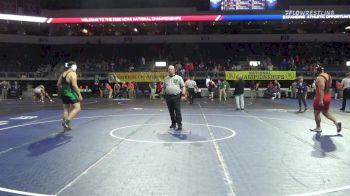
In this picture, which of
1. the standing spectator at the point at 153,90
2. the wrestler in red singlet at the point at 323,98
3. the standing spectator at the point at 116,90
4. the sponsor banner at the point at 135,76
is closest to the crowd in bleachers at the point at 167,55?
the sponsor banner at the point at 135,76

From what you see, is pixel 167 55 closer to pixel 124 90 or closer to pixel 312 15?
pixel 124 90

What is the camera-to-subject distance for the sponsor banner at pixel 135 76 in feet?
114

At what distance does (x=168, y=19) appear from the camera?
39344 millimetres

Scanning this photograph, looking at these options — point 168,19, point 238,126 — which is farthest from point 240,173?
point 168,19

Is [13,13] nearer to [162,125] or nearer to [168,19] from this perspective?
[168,19]

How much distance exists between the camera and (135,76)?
115 ft

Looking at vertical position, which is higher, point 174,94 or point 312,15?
point 312,15

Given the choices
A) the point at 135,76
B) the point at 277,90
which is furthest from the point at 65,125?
the point at 135,76

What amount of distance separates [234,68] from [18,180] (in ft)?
105

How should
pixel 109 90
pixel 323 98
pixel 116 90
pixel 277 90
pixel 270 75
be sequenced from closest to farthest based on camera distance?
pixel 323 98 → pixel 277 90 → pixel 116 90 → pixel 109 90 → pixel 270 75

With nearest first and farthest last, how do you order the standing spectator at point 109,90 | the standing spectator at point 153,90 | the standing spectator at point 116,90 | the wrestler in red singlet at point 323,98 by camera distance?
the wrestler in red singlet at point 323,98
the standing spectator at point 153,90
the standing spectator at point 116,90
the standing spectator at point 109,90

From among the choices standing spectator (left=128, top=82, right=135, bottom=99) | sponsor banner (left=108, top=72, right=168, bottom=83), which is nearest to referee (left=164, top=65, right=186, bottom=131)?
standing spectator (left=128, top=82, right=135, bottom=99)

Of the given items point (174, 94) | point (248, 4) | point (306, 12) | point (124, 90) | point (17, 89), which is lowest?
point (124, 90)

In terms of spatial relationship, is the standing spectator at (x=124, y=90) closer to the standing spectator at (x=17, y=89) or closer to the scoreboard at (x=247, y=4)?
the standing spectator at (x=17, y=89)
